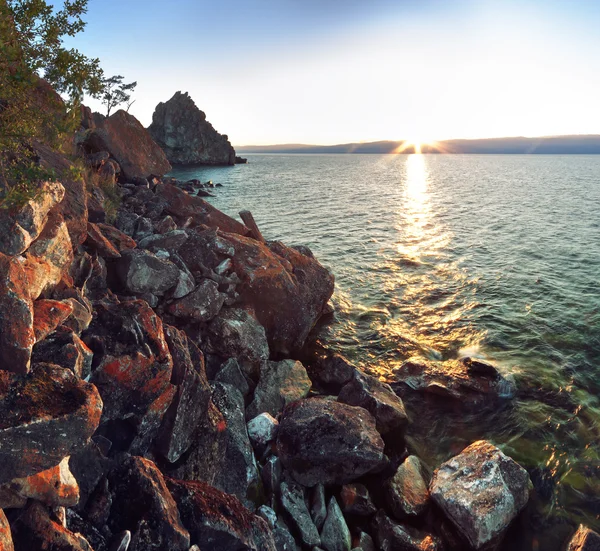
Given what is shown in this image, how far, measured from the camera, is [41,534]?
5031 mm

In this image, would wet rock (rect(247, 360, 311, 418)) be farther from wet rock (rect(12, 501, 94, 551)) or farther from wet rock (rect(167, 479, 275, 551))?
wet rock (rect(12, 501, 94, 551))

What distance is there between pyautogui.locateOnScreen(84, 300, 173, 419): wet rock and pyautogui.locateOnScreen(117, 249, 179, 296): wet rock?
314cm

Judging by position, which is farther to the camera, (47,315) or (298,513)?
(298,513)

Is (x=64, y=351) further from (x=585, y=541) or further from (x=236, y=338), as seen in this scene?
(x=585, y=541)

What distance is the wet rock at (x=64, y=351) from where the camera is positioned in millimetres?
6734

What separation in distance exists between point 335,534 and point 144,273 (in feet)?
30.3

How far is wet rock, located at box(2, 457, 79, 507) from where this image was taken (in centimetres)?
521

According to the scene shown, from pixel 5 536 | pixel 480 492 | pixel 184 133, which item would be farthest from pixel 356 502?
pixel 184 133

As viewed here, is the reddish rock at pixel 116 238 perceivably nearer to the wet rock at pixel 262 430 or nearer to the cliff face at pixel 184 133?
the wet rock at pixel 262 430

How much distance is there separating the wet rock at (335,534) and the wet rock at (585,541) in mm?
4640

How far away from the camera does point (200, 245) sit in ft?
51.2

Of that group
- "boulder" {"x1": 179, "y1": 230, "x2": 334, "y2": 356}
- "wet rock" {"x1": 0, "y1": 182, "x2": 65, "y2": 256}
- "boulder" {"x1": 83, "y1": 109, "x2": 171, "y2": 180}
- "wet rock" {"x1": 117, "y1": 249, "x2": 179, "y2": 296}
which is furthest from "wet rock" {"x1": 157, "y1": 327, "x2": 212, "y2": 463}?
"boulder" {"x1": 83, "y1": 109, "x2": 171, "y2": 180}

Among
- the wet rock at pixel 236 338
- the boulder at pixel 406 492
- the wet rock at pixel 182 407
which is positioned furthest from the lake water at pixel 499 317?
the wet rock at pixel 182 407

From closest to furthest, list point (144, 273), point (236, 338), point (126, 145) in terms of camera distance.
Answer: point (144, 273) < point (236, 338) < point (126, 145)
